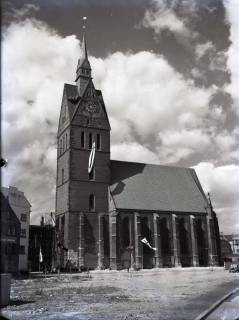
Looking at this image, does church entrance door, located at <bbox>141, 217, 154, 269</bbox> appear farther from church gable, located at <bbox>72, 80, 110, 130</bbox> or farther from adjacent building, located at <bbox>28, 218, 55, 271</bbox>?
church gable, located at <bbox>72, 80, 110, 130</bbox>

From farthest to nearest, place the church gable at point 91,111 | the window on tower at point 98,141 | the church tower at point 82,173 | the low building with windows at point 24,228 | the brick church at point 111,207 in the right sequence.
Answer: the window on tower at point 98,141
the church gable at point 91,111
the low building with windows at point 24,228
the brick church at point 111,207
the church tower at point 82,173

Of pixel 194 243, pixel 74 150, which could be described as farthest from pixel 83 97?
pixel 194 243

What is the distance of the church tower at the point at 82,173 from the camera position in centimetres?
4744

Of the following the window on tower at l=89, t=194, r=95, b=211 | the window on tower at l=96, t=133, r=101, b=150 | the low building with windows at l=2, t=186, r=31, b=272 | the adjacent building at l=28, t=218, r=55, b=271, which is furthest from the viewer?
the window on tower at l=96, t=133, r=101, b=150

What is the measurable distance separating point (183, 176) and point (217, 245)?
41.9 ft

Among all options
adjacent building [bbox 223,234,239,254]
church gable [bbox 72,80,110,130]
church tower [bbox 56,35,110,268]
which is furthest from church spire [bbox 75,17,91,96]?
adjacent building [bbox 223,234,239,254]

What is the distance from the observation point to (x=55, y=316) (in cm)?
1055

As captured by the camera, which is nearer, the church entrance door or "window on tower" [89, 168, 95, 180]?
the church entrance door

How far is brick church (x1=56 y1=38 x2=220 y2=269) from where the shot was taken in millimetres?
47969

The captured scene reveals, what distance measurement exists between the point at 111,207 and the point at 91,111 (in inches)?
594

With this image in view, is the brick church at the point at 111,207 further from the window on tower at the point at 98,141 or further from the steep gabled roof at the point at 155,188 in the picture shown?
the steep gabled roof at the point at 155,188

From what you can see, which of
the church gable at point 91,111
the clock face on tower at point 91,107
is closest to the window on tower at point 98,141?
the church gable at point 91,111

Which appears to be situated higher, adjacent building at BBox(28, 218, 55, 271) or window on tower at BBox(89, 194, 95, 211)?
window on tower at BBox(89, 194, 95, 211)

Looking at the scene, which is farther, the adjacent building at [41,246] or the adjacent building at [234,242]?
the adjacent building at [234,242]
